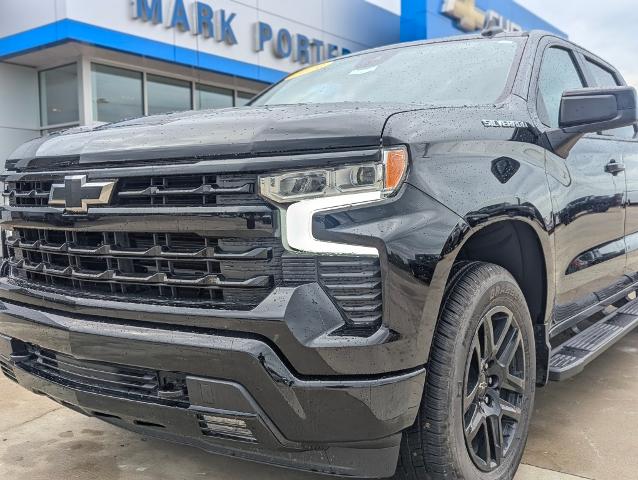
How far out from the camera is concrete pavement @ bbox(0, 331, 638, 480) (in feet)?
8.78

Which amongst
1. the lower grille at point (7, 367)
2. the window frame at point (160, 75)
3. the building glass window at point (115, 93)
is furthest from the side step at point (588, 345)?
the building glass window at point (115, 93)

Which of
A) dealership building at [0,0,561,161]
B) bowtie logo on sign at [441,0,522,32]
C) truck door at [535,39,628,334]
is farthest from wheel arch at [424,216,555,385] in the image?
bowtie logo on sign at [441,0,522,32]

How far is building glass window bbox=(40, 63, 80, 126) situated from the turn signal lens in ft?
34.2

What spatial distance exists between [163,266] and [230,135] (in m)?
0.47

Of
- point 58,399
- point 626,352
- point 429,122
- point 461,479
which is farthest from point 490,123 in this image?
point 626,352

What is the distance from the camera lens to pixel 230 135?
199 cm

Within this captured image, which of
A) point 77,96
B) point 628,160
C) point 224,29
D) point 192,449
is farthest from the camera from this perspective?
point 224,29

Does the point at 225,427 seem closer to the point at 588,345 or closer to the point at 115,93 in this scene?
the point at 588,345

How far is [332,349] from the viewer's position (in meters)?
1.79

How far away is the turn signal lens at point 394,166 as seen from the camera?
1.88 metres

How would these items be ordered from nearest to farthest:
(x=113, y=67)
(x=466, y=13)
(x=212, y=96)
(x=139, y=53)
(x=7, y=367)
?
(x=7, y=367) → (x=139, y=53) → (x=113, y=67) → (x=212, y=96) → (x=466, y=13)

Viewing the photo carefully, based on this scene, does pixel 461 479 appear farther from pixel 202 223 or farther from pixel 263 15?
Answer: pixel 263 15

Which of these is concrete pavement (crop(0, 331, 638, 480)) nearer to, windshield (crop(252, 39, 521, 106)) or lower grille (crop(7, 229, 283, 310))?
lower grille (crop(7, 229, 283, 310))

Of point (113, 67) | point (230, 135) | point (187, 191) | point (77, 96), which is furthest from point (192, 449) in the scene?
point (113, 67)
